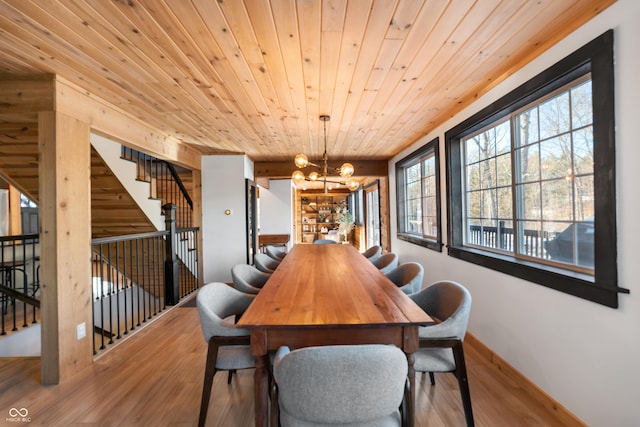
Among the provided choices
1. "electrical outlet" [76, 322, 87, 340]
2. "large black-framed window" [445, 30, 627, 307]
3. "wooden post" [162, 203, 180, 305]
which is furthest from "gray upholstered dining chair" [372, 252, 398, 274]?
"wooden post" [162, 203, 180, 305]

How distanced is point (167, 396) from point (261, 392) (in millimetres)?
1181

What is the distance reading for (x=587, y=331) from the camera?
163 centimetres

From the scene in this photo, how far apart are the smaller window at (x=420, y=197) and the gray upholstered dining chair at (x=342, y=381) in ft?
9.34

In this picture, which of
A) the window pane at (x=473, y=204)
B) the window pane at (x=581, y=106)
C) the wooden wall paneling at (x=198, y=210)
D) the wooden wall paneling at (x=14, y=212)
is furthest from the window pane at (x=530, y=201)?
the wooden wall paneling at (x=14, y=212)

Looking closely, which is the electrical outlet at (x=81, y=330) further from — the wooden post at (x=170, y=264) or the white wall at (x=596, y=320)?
the white wall at (x=596, y=320)

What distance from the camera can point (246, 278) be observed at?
8.77 feet

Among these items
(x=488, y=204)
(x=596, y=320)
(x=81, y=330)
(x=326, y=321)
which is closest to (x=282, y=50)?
(x=326, y=321)

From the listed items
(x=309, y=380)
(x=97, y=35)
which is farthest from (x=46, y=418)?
(x=97, y=35)

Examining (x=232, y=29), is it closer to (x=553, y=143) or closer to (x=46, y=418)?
(x=553, y=143)

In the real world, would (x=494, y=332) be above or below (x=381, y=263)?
below

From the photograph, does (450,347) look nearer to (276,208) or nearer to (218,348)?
(218,348)

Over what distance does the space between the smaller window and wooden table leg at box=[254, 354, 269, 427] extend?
2.85 metres

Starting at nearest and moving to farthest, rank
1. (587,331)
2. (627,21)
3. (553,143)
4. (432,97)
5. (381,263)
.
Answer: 1. (627,21)
2. (587,331)
3. (553,143)
4. (432,97)
5. (381,263)

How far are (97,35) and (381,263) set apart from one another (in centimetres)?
310
